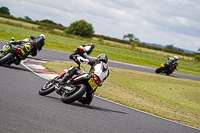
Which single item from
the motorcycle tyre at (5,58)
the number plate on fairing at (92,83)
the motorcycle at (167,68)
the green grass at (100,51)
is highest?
the number plate on fairing at (92,83)

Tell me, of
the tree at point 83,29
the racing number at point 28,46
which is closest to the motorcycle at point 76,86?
the racing number at point 28,46

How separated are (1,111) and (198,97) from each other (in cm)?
1224

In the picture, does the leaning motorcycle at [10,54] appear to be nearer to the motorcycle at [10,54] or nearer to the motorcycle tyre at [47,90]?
the motorcycle at [10,54]

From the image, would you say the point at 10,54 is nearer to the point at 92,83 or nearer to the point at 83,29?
the point at 92,83

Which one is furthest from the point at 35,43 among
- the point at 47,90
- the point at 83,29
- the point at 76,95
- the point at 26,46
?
the point at 83,29

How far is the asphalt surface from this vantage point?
5035 mm

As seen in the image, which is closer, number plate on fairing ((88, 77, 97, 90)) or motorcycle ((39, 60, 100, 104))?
motorcycle ((39, 60, 100, 104))

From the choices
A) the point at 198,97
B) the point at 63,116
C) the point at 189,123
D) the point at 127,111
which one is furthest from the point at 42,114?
the point at 198,97

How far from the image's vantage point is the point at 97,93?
424 inches

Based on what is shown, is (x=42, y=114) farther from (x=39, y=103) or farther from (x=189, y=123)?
(x=189, y=123)

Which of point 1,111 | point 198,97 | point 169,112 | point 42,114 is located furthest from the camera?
point 198,97

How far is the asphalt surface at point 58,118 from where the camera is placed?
5.04 m

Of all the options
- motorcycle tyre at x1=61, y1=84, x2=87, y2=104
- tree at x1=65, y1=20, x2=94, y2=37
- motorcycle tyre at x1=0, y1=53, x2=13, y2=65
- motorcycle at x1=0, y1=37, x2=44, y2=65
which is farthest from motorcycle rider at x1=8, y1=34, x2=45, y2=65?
tree at x1=65, y1=20, x2=94, y2=37

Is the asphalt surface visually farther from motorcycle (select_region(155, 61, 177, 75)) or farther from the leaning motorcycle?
motorcycle (select_region(155, 61, 177, 75))
